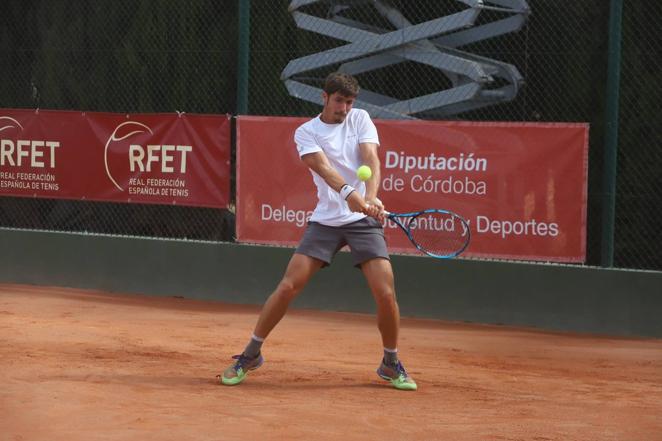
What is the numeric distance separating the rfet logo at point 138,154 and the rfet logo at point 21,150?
0.70 metres

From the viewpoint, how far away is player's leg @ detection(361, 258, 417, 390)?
7492 mm

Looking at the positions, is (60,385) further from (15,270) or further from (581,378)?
(15,270)

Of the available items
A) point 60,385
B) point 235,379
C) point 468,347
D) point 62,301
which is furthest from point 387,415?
point 62,301

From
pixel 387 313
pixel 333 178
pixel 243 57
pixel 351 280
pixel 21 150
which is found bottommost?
pixel 351 280

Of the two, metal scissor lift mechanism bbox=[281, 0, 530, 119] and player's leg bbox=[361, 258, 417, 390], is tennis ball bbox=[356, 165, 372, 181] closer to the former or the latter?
player's leg bbox=[361, 258, 417, 390]

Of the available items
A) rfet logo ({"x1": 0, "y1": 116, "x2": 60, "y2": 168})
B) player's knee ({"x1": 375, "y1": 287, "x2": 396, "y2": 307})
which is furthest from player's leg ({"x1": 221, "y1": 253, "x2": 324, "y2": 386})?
rfet logo ({"x1": 0, "y1": 116, "x2": 60, "y2": 168})

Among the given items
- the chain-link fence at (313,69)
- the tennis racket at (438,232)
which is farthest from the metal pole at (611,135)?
the tennis racket at (438,232)

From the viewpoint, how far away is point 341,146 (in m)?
7.52

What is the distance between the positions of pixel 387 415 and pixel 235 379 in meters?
1.18

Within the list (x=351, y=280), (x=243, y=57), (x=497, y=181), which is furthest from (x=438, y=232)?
(x=243, y=57)

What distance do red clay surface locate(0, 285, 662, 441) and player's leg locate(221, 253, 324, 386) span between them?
120 millimetres

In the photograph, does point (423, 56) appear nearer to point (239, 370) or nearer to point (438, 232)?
point (438, 232)

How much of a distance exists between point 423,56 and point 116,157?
124 inches

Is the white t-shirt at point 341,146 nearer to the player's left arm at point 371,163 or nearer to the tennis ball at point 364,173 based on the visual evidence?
the player's left arm at point 371,163
